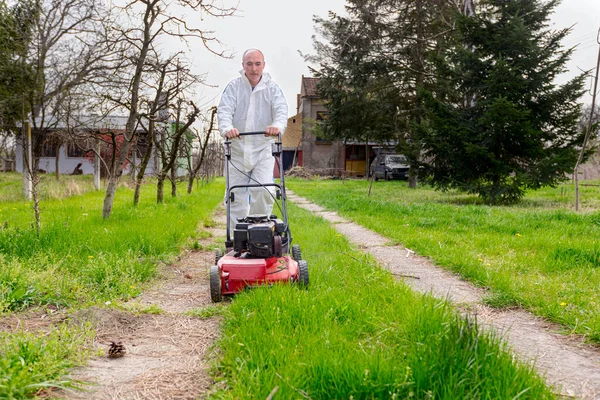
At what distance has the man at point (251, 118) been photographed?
5.00 m

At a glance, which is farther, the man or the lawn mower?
the man

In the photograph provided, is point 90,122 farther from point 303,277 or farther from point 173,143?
point 303,277

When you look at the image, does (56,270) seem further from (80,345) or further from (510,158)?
(510,158)

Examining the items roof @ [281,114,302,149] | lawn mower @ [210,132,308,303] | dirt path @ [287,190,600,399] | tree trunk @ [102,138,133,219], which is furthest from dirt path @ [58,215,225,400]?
roof @ [281,114,302,149]

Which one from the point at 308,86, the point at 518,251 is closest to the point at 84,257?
the point at 518,251

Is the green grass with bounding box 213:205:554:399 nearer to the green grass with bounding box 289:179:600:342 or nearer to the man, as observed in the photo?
the green grass with bounding box 289:179:600:342

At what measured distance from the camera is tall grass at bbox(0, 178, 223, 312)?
361 centimetres

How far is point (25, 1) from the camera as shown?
14.1 m

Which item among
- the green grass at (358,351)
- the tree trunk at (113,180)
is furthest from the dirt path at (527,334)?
the tree trunk at (113,180)

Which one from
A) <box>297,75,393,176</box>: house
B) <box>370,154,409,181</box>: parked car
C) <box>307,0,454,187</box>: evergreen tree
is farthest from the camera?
<box>297,75,393,176</box>: house

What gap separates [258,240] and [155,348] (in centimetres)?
122

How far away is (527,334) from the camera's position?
3.14 m

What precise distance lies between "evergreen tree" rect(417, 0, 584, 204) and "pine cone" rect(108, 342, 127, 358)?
10.3m

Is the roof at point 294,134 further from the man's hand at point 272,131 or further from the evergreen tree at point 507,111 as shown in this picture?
the man's hand at point 272,131
